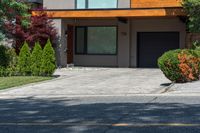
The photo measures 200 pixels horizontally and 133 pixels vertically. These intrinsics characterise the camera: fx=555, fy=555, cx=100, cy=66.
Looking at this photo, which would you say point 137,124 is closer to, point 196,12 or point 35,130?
point 35,130

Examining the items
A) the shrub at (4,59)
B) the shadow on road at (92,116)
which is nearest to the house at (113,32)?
the shrub at (4,59)

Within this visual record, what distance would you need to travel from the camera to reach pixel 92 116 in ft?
38.8

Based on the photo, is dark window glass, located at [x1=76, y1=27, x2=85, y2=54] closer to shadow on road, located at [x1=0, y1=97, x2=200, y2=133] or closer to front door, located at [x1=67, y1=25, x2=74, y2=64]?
front door, located at [x1=67, y1=25, x2=74, y2=64]

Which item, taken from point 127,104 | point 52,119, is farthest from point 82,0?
point 52,119

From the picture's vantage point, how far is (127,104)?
14.2 meters

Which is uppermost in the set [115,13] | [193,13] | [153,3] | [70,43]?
[153,3]

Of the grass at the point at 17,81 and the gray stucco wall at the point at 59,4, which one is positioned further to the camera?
the gray stucco wall at the point at 59,4

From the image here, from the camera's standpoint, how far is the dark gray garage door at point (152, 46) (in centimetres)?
3356

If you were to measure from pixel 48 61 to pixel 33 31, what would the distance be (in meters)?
6.41

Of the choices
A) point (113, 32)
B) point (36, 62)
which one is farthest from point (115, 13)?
point (36, 62)

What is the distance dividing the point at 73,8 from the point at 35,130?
23.2 metres

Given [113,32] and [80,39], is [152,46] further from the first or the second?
[80,39]

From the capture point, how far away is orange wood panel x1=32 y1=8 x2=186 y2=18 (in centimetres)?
3003

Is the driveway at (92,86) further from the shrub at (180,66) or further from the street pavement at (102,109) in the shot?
the shrub at (180,66)
